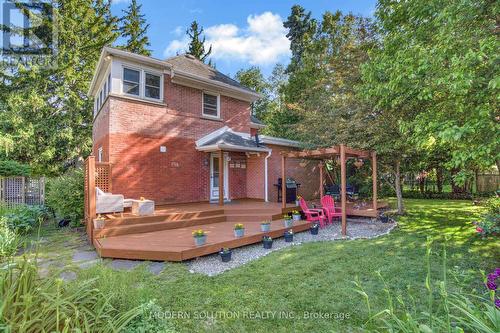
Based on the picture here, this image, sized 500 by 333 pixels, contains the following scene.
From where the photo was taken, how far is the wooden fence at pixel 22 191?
472 inches

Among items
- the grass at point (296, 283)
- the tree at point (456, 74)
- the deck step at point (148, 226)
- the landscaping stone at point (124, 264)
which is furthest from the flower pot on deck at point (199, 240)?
the tree at point (456, 74)

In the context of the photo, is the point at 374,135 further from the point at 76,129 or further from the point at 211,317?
the point at 76,129

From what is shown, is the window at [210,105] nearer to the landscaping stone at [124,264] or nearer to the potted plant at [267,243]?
the potted plant at [267,243]

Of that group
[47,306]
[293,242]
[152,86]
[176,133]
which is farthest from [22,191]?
[47,306]

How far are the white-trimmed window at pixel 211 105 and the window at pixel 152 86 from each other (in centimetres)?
234

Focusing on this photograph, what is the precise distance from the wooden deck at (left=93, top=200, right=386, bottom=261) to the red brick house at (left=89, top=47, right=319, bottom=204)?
5.57 ft

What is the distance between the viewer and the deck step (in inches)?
292

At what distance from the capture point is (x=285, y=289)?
4512mm

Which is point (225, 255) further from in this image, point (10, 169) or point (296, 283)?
point (10, 169)

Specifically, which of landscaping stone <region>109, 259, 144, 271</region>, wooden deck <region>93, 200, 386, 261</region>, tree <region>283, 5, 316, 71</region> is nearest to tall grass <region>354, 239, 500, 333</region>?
wooden deck <region>93, 200, 386, 261</region>

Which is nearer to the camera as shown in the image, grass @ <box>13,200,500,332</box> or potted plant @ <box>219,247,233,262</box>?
grass @ <box>13,200,500,332</box>

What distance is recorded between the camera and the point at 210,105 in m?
13.1

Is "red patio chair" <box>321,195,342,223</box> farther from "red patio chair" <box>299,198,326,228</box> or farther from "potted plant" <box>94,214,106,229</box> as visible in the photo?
"potted plant" <box>94,214,106,229</box>

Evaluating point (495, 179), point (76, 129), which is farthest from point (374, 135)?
point (76, 129)
